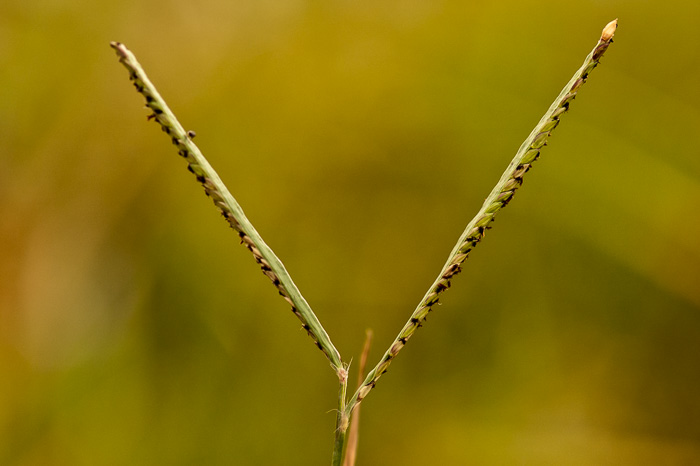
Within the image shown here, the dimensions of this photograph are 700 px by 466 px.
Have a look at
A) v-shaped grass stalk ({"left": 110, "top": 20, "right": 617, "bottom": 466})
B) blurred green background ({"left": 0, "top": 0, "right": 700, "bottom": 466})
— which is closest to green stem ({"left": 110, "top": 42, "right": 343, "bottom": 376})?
v-shaped grass stalk ({"left": 110, "top": 20, "right": 617, "bottom": 466})

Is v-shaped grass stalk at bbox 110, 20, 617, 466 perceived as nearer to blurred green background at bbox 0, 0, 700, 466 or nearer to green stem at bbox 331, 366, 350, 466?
green stem at bbox 331, 366, 350, 466

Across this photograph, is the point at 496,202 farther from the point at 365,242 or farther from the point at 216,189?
the point at 365,242

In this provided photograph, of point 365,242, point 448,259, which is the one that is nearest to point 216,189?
point 448,259

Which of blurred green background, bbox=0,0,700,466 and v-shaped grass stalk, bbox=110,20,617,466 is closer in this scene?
v-shaped grass stalk, bbox=110,20,617,466

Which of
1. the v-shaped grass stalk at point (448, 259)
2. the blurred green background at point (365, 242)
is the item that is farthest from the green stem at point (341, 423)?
the blurred green background at point (365, 242)

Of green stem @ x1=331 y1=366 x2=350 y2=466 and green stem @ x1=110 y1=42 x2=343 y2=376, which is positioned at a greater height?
green stem @ x1=110 y1=42 x2=343 y2=376

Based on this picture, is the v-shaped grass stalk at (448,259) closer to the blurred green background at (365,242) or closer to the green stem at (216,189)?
the green stem at (216,189)
